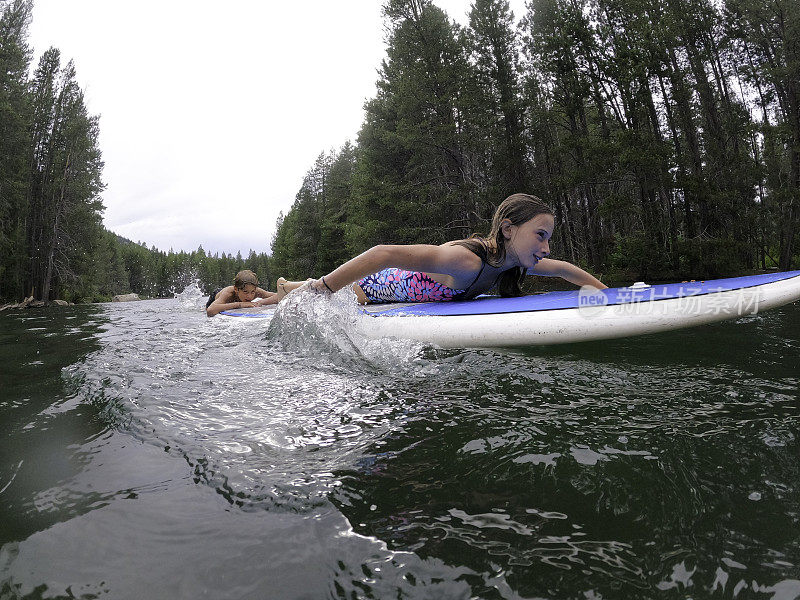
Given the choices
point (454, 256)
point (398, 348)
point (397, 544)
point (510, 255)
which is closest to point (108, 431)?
point (397, 544)

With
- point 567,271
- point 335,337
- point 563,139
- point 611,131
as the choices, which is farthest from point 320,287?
point 611,131

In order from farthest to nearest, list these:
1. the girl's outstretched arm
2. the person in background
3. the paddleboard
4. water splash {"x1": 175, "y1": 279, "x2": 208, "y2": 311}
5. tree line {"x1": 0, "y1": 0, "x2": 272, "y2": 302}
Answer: tree line {"x1": 0, "y1": 0, "x2": 272, "y2": 302} → water splash {"x1": 175, "y1": 279, "x2": 208, "y2": 311} → the person in background → the girl's outstretched arm → the paddleboard

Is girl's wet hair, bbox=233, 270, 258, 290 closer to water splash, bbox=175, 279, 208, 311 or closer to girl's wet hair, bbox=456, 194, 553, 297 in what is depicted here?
girl's wet hair, bbox=456, 194, 553, 297

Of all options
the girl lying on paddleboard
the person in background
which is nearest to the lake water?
the girl lying on paddleboard

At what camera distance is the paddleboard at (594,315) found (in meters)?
2.94

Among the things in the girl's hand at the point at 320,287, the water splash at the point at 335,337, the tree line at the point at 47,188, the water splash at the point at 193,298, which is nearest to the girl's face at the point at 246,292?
the water splash at the point at 335,337

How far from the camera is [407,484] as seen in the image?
1.28 meters

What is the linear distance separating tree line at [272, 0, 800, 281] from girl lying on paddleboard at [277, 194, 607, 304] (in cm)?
1124

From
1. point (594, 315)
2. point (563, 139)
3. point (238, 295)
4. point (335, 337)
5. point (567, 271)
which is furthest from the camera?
point (563, 139)

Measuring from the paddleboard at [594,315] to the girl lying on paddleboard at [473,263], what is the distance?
407 mm

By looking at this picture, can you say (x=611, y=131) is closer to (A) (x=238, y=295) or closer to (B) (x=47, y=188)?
(A) (x=238, y=295)

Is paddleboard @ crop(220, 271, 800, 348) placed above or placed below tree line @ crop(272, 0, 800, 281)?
below

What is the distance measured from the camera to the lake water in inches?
34.8

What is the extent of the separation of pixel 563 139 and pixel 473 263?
525 inches
